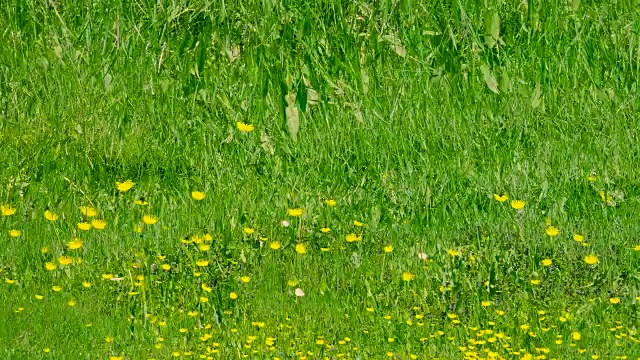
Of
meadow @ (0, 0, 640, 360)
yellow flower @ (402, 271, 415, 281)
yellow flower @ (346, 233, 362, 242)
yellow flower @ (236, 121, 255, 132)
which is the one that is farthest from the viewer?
yellow flower @ (236, 121, 255, 132)

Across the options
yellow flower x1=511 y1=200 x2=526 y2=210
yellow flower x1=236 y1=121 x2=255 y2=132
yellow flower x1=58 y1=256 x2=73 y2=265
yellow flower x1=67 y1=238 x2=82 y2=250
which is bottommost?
yellow flower x1=58 y1=256 x2=73 y2=265

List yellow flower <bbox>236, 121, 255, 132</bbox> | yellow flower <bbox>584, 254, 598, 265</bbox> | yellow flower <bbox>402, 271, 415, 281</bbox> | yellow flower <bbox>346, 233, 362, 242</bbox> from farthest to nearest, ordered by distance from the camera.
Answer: yellow flower <bbox>236, 121, 255, 132</bbox> → yellow flower <bbox>346, 233, 362, 242</bbox> → yellow flower <bbox>584, 254, 598, 265</bbox> → yellow flower <bbox>402, 271, 415, 281</bbox>

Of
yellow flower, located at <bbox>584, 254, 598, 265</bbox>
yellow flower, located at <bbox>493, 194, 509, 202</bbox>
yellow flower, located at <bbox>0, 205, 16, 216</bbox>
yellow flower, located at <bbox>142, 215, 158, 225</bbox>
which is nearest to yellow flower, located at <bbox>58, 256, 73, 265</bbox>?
yellow flower, located at <bbox>142, 215, 158, 225</bbox>

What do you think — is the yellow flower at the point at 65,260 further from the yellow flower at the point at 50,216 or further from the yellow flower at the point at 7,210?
the yellow flower at the point at 7,210

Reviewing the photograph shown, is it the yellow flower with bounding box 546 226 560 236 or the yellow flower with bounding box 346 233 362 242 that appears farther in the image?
the yellow flower with bounding box 346 233 362 242

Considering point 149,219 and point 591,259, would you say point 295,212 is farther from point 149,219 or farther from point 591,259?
point 591,259

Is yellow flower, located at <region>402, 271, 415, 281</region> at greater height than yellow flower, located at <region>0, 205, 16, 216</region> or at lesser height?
greater

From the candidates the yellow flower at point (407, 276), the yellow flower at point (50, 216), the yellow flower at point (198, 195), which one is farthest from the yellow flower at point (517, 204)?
the yellow flower at point (50, 216)

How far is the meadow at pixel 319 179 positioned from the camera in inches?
145

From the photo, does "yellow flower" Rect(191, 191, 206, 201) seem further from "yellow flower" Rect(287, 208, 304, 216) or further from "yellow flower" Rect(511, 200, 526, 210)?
"yellow flower" Rect(511, 200, 526, 210)

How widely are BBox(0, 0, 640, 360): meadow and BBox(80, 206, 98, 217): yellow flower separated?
26 mm

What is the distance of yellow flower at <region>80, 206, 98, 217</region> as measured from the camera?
435 cm

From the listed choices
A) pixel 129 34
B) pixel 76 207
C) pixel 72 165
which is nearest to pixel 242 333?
pixel 76 207

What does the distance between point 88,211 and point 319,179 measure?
1065 millimetres
